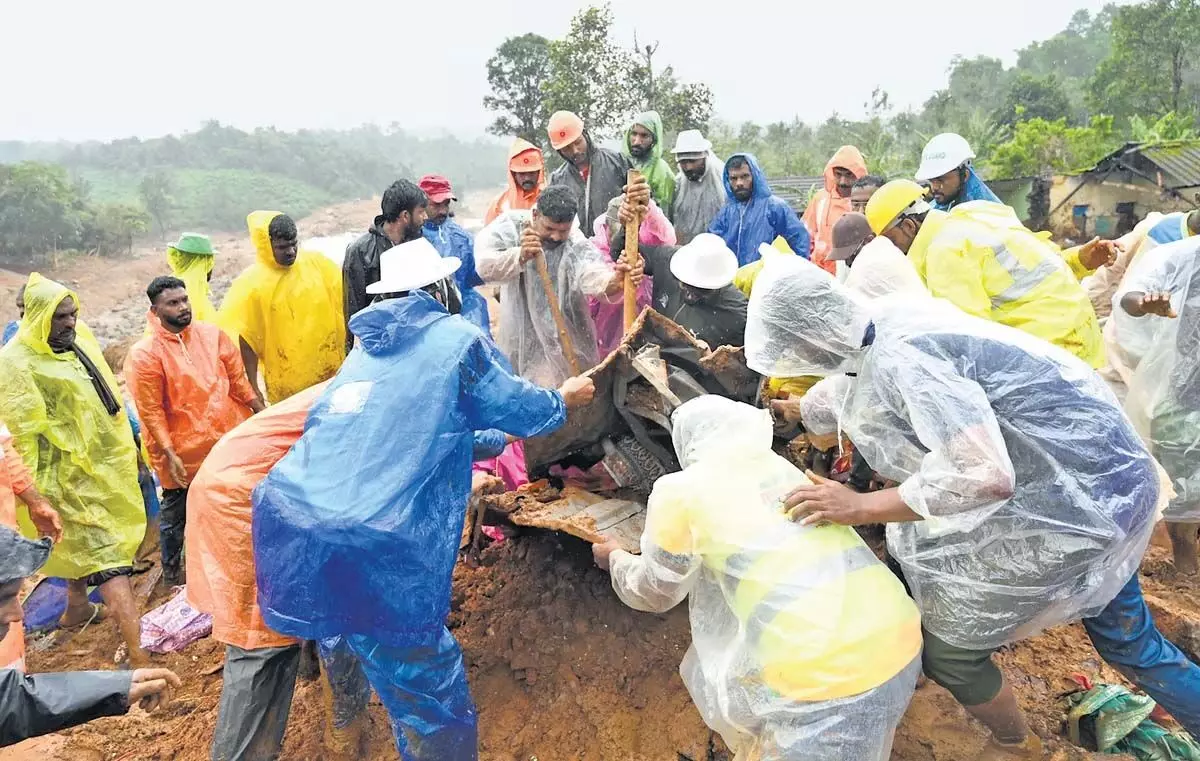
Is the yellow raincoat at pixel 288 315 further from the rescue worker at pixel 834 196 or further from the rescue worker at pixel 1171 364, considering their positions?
the rescue worker at pixel 1171 364

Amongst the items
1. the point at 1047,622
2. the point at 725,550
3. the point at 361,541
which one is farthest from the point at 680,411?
the point at 1047,622

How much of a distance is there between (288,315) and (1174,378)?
186 inches

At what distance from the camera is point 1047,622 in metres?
2.44

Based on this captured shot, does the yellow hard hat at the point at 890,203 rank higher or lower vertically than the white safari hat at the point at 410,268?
higher

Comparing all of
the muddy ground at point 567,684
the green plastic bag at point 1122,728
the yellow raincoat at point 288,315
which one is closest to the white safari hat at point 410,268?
the muddy ground at point 567,684

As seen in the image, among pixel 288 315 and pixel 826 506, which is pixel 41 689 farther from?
pixel 288 315

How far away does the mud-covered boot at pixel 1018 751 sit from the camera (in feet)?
9.03

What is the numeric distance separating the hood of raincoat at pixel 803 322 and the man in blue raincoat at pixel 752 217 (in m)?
2.83

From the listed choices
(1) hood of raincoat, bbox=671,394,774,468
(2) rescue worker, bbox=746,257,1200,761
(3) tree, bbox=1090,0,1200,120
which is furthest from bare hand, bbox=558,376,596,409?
(3) tree, bbox=1090,0,1200,120

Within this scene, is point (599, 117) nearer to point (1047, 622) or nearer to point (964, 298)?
point (964, 298)

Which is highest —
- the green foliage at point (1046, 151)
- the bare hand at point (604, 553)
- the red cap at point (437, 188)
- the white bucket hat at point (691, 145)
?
the white bucket hat at point (691, 145)

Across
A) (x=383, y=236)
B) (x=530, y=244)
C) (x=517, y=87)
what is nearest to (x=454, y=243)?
(x=383, y=236)

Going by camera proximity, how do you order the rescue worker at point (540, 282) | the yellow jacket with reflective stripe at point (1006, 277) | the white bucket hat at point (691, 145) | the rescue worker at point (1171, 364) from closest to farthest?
the yellow jacket with reflective stripe at point (1006, 277)
the rescue worker at point (1171, 364)
the rescue worker at point (540, 282)
the white bucket hat at point (691, 145)

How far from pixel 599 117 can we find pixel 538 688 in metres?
12.7
